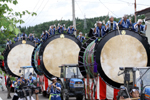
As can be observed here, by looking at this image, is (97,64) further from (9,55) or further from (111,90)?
(9,55)

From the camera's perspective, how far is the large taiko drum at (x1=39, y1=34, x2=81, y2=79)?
2078cm

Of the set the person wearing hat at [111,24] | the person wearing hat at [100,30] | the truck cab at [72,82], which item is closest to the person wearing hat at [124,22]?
the person wearing hat at [111,24]

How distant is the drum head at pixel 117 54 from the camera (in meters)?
13.8

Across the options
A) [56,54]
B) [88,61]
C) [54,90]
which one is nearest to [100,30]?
[88,61]

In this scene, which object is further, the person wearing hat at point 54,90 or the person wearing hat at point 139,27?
the person wearing hat at point 139,27

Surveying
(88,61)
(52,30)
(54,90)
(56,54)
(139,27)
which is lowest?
(54,90)

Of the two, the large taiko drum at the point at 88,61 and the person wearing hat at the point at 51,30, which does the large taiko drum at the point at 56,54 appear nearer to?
the person wearing hat at the point at 51,30

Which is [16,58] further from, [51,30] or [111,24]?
[111,24]

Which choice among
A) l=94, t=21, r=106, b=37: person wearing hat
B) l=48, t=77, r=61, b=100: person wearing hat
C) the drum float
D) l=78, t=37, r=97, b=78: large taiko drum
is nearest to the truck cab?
l=78, t=37, r=97, b=78: large taiko drum

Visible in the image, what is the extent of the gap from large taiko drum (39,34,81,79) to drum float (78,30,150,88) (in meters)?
7.32

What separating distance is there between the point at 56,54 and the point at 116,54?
776 centimetres

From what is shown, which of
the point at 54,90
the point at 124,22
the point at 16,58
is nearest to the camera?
the point at 54,90

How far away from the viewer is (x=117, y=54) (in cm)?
1386

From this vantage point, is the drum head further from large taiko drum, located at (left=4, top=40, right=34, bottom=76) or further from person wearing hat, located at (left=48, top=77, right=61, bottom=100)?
large taiko drum, located at (left=4, top=40, right=34, bottom=76)
